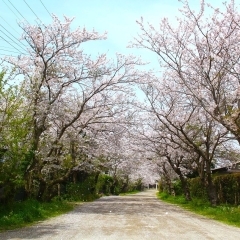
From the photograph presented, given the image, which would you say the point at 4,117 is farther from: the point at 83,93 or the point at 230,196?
the point at 230,196

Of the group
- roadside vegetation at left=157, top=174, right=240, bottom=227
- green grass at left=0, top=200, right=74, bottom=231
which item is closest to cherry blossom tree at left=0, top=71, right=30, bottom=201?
green grass at left=0, top=200, right=74, bottom=231

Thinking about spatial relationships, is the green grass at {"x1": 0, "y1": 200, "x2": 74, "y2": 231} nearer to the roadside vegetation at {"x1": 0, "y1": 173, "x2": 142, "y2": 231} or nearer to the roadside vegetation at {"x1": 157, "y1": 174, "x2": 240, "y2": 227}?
the roadside vegetation at {"x1": 0, "y1": 173, "x2": 142, "y2": 231}

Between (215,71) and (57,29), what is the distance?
6964mm

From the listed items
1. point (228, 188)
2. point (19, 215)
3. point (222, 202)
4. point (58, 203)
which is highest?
point (228, 188)

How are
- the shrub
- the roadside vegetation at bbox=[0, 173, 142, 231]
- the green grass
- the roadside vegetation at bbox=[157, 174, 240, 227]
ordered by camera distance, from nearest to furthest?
1. the green grass
2. the roadside vegetation at bbox=[0, 173, 142, 231]
3. the roadside vegetation at bbox=[157, 174, 240, 227]
4. the shrub

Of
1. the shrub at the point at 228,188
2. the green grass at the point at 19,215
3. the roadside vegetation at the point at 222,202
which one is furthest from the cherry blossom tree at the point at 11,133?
the shrub at the point at 228,188

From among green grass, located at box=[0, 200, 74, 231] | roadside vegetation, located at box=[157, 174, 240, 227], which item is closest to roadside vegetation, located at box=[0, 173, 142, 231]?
green grass, located at box=[0, 200, 74, 231]

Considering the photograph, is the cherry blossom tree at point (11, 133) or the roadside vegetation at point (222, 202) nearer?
the cherry blossom tree at point (11, 133)

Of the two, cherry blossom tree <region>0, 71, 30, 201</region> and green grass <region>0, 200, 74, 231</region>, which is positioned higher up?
cherry blossom tree <region>0, 71, 30, 201</region>

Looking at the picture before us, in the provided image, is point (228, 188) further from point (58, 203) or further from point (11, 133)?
point (11, 133)

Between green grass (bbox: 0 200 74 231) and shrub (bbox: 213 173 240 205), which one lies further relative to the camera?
shrub (bbox: 213 173 240 205)

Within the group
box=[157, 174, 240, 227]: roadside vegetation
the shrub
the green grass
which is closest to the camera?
the green grass

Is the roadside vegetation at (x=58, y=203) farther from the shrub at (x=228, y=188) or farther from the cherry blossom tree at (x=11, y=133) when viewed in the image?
the shrub at (x=228, y=188)

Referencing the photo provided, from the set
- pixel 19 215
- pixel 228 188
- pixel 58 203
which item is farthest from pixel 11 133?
pixel 228 188
